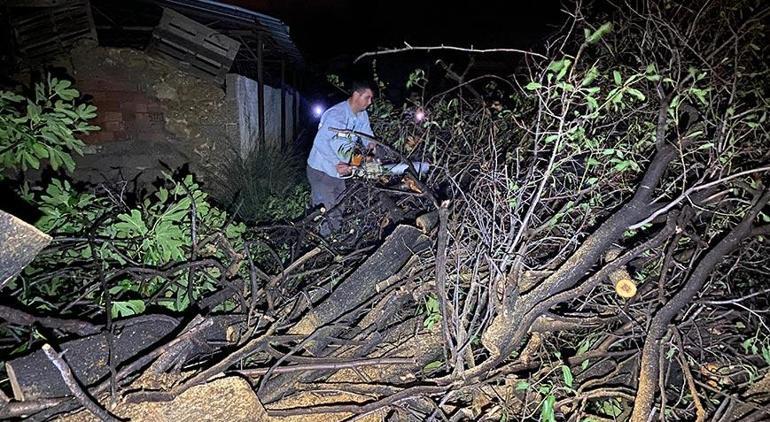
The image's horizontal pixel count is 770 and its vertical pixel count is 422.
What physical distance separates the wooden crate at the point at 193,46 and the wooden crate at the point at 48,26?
72cm

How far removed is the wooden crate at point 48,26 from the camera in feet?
14.9

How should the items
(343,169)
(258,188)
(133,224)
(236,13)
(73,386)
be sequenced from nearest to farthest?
(73,386) → (133,224) → (343,169) → (236,13) → (258,188)

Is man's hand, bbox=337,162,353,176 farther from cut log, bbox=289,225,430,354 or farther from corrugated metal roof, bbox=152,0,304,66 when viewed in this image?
corrugated metal roof, bbox=152,0,304,66

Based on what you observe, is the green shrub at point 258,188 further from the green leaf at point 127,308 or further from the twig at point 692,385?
the twig at point 692,385

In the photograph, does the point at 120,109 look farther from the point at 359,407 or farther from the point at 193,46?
the point at 359,407

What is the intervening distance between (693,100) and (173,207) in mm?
2904

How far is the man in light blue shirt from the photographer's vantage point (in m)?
4.20

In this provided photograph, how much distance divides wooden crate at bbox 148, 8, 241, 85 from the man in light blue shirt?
7.44 ft

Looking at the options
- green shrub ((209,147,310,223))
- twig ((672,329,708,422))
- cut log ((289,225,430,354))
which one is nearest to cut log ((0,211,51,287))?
cut log ((289,225,430,354))

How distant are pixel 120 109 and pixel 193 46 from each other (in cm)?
121

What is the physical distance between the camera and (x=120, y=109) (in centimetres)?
548

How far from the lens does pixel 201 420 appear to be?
1.55 meters

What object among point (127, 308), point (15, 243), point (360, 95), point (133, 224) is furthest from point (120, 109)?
point (15, 243)

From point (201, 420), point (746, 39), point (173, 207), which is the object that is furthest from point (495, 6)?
point (201, 420)
